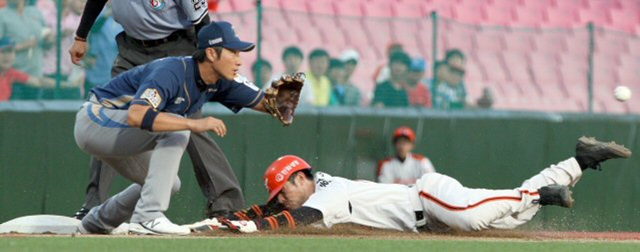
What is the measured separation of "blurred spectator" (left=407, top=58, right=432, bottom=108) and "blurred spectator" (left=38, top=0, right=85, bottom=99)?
2.48 m

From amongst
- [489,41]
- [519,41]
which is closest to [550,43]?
[519,41]

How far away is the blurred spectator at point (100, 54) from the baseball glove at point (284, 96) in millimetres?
2142

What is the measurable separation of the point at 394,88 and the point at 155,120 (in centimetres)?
367

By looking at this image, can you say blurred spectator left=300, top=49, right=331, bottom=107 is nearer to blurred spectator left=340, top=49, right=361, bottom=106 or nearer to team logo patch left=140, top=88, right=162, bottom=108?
blurred spectator left=340, top=49, right=361, bottom=106

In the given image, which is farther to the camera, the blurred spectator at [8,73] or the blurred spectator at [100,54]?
the blurred spectator at [100,54]

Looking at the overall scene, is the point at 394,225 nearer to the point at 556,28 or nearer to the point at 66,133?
the point at 66,133

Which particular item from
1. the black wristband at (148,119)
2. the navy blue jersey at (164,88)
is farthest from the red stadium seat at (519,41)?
the black wristband at (148,119)

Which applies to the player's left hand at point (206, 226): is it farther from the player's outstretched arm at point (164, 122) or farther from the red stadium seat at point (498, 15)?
the red stadium seat at point (498, 15)

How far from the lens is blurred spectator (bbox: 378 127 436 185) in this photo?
972 centimetres

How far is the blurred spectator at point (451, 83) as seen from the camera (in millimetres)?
10031

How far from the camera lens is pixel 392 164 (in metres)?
9.78

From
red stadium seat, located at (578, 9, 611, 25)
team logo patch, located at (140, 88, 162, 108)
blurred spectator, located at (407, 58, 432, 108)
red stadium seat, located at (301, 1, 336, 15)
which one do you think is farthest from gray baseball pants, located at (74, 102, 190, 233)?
red stadium seat, located at (578, 9, 611, 25)

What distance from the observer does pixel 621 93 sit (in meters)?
10.4

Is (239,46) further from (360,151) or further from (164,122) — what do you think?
(360,151)
